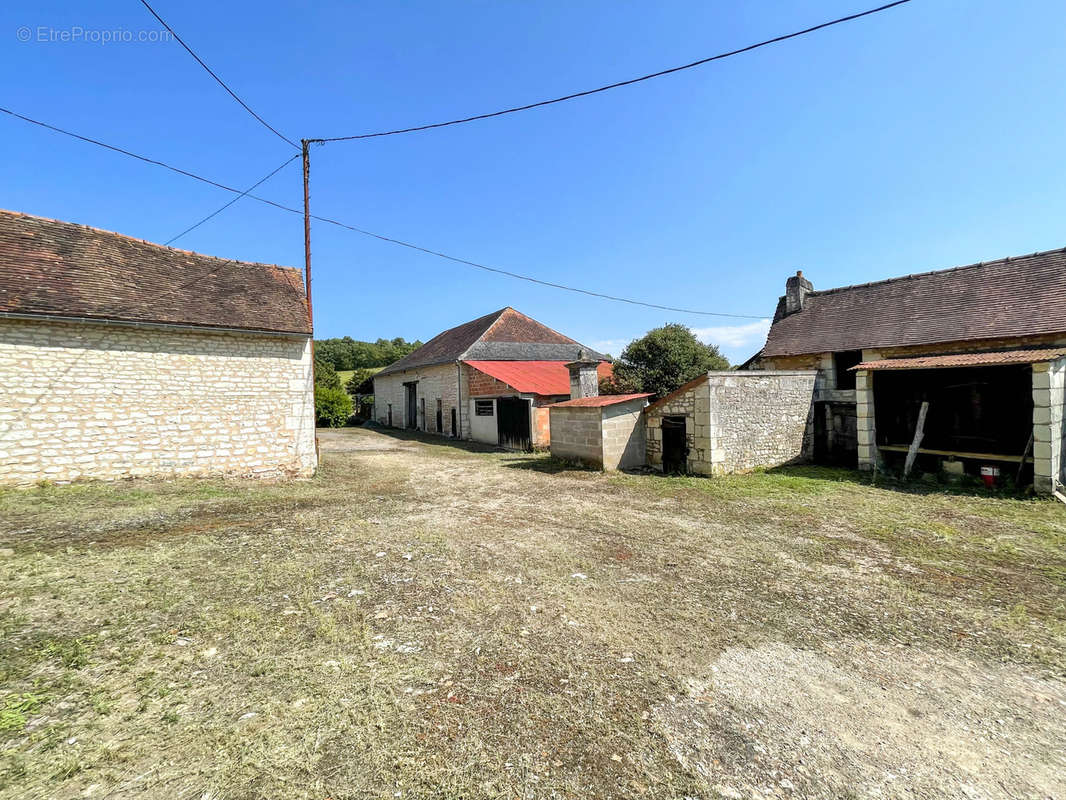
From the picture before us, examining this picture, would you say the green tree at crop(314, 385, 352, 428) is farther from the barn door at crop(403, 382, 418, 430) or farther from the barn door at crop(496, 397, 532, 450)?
the barn door at crop(496, 397, 532, 450)

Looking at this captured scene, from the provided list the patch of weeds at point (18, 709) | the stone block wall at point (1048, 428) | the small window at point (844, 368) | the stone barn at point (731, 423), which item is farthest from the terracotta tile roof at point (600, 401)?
the patch of weeds at point (18, 709)

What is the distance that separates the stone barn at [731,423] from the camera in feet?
37.5

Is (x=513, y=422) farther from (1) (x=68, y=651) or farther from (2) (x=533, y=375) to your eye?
(1) (x=68, y=651)

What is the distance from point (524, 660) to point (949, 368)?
12.8 metres

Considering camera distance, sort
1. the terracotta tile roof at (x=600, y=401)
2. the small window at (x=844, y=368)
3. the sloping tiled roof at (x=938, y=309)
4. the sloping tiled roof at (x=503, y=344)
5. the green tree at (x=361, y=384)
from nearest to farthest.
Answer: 1. the sloping tiled roof at (x=938, y=309)
2. the terracotta tile roof at (x=600, y=401)
3. the small window at (x=844, y=368)
4. the sloping tiled roof at (x=503, y=344)
5. the green tree at (x=361, y=384)

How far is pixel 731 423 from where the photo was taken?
11727mm

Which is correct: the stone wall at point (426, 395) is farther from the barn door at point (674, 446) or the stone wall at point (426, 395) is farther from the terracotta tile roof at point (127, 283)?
the barn door at point (674, 446)

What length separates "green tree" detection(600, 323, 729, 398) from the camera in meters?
20.3

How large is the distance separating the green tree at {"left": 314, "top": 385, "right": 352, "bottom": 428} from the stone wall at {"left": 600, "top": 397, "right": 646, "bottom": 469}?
22.1 meters

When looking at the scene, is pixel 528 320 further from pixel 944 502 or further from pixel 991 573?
pixel 991 573

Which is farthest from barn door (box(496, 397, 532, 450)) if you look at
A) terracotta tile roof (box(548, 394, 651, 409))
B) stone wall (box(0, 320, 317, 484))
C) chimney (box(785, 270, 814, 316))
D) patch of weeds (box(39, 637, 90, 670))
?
patch of weeds (box(39, 637, 90, 670))

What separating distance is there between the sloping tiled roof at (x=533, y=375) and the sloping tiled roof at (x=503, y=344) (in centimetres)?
95

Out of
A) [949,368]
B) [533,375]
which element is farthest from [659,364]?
[949,368]

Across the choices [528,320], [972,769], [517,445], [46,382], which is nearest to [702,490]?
[972,769]
